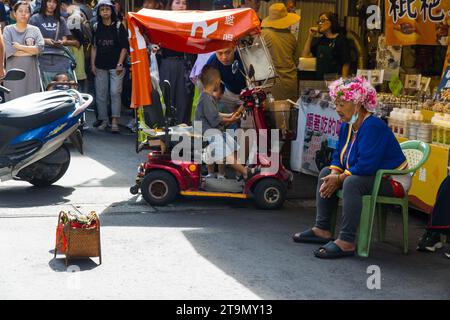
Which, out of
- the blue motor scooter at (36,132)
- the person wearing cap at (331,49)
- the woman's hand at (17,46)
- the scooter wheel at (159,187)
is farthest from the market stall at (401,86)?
the woman's hand at (17,46)

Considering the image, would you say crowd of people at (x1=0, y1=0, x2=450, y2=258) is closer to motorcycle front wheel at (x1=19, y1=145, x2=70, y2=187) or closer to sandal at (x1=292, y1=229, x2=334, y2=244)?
sandal at (x1=292, y1=229, x2=334, y2=244)

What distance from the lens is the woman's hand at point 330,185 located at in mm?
7098

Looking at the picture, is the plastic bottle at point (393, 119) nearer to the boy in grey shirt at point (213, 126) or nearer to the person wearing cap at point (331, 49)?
the boy in grey shirt at point (213, 126)

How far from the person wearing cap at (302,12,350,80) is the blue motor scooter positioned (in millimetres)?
3553

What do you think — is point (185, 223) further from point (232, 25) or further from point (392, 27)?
point (392, 27)

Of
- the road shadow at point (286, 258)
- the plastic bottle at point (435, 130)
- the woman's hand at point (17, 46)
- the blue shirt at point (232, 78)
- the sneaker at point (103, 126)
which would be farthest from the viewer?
the sneaker at point (103, 126)

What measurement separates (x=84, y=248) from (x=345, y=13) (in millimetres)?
7020

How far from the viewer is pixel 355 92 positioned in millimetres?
6984

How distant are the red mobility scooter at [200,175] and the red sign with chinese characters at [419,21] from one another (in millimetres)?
2508

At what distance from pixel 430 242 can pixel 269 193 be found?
201 cm

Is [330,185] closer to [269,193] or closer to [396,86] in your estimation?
[269,193]

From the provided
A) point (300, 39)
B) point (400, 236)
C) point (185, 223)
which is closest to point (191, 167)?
point (185, 223)

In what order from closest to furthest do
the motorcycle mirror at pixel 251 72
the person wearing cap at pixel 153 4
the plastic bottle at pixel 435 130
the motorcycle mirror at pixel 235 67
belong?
the plastic bottle at pixel 435 130, the motorcycle mirror at pixel 251 72, the motorcycle mirror at pixel 235 67, the person wearing cap at pixel 153 4

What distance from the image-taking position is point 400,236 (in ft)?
26.1
